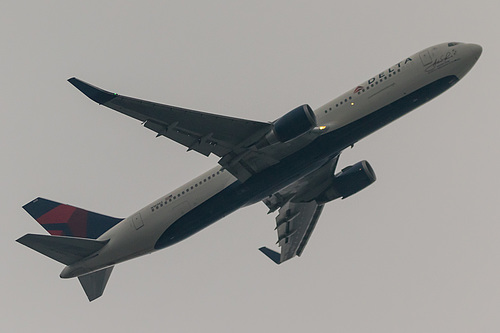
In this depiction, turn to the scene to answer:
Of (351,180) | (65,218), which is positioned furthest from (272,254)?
(65,218)

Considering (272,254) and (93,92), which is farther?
(272,254)

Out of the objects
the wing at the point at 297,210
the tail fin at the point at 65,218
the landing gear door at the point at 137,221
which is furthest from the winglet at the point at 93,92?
the wing at the point at 297,210

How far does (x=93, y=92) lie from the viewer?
3862 cm

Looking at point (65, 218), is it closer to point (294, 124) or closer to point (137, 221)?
point (137, 221)

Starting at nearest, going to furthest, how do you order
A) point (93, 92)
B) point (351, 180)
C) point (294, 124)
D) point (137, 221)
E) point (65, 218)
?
point (93, 92)
point (294, 124)
point (137, 221)
point (351, 180)
point (65, 218)

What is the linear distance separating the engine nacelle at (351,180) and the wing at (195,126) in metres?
9.42

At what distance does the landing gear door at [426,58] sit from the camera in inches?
1710

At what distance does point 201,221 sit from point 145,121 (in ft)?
26.5

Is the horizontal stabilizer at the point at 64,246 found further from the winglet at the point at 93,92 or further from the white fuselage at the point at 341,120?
the winglet at the point at 93,92

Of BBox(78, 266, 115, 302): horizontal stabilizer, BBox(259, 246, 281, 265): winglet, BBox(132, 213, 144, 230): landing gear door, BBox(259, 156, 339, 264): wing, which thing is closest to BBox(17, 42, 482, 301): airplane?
BBox(132, 213, 144, 230): landing gear door

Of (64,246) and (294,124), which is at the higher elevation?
(294,124)

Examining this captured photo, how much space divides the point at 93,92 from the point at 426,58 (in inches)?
766

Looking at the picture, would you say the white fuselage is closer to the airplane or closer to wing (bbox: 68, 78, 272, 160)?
the airplane

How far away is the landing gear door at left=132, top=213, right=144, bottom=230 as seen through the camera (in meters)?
46.8
